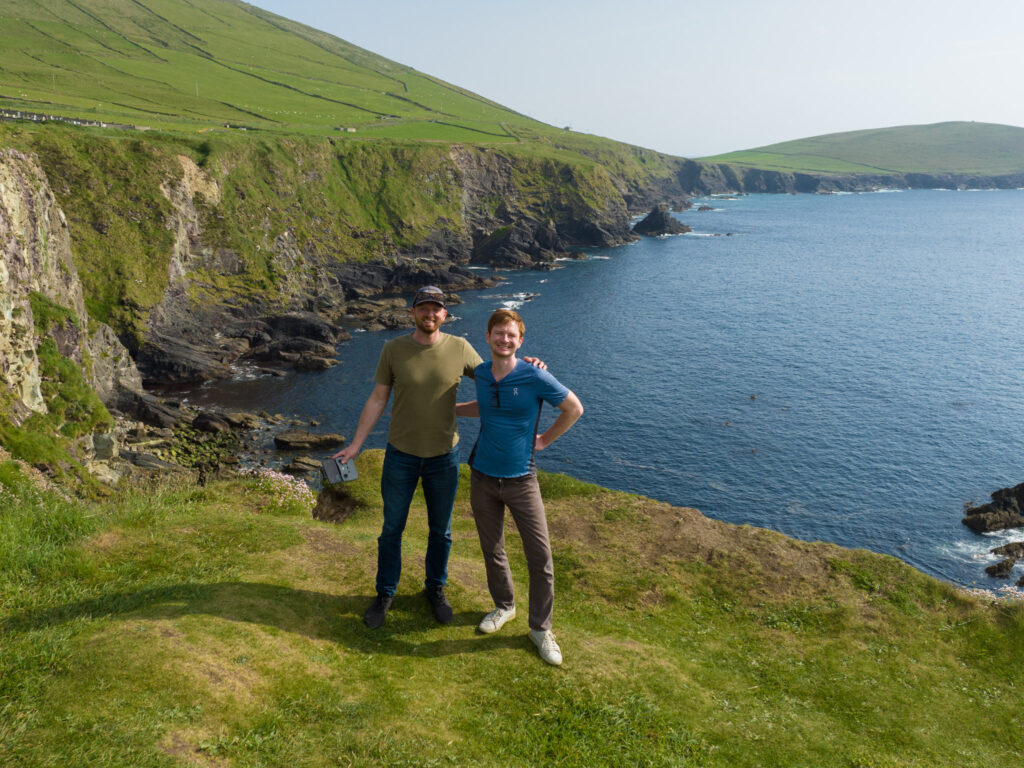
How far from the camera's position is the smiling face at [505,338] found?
757 centimetres

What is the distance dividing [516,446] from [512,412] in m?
0.44

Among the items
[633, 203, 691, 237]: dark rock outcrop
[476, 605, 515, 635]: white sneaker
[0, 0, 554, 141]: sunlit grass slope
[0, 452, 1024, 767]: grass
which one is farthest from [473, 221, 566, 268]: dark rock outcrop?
[476, 605, 515, 635]: white sneaker

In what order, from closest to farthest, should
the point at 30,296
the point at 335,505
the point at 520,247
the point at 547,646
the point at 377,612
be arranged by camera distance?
the point at 547,646 → the point at 377,612 → the point at 335,505 → the point at 30,296 → the point at 520,247

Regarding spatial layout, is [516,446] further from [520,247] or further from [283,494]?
[520,247]

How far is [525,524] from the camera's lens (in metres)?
8.11

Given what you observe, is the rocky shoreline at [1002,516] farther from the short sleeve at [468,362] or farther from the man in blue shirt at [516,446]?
the short sleeve at [468,362]

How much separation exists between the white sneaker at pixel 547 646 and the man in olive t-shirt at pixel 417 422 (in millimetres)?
1903

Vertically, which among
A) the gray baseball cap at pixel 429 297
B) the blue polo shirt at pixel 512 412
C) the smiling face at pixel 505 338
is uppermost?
the gray baseball cap at pixel 429 297

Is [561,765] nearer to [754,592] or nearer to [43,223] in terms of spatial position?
[754,592]

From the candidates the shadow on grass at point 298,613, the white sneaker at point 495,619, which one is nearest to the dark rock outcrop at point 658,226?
the white sneaker at point 495,619

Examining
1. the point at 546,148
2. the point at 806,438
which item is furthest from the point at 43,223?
the point at 546,148

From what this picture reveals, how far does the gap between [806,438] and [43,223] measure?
209 ft

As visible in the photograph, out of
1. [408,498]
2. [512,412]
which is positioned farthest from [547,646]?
[512,412]

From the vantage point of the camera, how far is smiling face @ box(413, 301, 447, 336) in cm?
788
